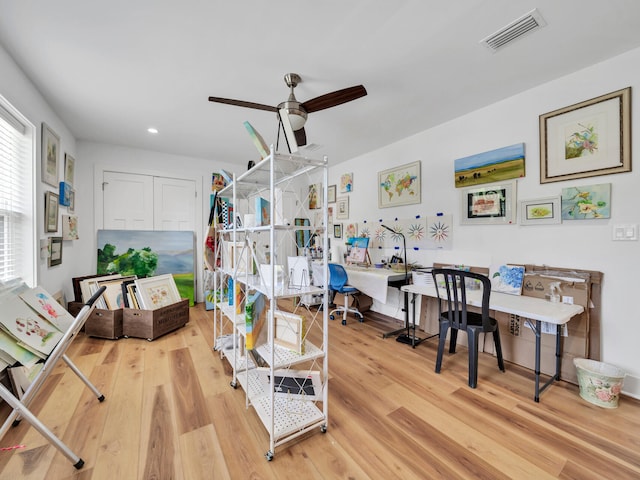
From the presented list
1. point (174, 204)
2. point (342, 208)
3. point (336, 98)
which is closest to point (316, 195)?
point (342, 208)

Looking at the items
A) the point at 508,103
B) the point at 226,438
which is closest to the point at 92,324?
the point at 226,438

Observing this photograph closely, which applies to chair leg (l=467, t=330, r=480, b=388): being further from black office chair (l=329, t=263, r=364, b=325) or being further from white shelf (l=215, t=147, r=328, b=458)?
black office chair (l=329, t=263, r=364, b=325)

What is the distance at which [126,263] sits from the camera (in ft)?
12.8

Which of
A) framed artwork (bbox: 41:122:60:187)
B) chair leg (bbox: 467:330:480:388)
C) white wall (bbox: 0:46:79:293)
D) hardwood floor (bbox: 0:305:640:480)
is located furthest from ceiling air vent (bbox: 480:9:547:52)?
framed artwork (bbox: 41:122:60:187)

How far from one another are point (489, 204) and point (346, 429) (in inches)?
95.2

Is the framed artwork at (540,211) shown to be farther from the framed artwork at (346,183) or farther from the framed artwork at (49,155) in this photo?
the framed artwork at (49,155)

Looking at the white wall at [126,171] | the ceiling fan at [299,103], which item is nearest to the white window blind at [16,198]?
the white wall at [126,171]

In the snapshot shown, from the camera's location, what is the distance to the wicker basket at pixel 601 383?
1.79m

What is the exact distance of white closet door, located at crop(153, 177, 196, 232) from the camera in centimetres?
417

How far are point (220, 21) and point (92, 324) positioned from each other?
3259mm

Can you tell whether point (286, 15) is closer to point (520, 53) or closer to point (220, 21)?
point (220, 21)

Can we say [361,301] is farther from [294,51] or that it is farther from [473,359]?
[294,51]

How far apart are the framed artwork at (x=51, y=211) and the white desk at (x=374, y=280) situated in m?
3.29

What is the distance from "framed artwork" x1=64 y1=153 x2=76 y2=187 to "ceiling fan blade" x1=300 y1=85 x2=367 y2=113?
308 centimetres
